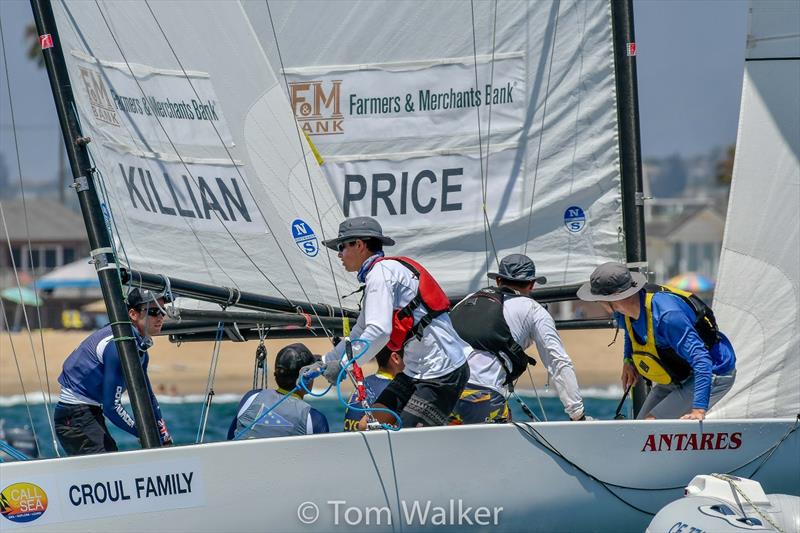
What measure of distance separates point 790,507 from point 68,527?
3.02m

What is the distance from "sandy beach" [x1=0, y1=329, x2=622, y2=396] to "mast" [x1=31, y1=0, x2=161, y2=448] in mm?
18743

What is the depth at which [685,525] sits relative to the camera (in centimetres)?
480

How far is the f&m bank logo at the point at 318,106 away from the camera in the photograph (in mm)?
A: 7465

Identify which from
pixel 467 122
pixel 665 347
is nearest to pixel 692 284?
pixel 467 122

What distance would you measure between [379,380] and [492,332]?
817mm

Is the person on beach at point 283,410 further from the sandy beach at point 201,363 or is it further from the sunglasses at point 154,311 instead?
the sandy beach at point 201,363

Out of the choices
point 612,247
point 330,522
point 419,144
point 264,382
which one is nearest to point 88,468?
point 330,522

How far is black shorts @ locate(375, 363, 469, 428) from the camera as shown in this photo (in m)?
5.29

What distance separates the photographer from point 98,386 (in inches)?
228

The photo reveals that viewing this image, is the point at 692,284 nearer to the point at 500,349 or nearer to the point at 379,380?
the point at 379,380

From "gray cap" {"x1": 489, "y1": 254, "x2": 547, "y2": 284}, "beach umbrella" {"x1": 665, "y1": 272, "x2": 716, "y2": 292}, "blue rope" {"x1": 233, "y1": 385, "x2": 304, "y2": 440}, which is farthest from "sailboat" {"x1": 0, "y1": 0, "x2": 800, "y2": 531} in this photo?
"beach umbrella" {"x1": 665, "y1": 272, "x2": 716, "y2": 292}

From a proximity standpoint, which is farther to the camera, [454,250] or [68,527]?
[454,250]

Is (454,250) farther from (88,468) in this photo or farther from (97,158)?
(88,468)

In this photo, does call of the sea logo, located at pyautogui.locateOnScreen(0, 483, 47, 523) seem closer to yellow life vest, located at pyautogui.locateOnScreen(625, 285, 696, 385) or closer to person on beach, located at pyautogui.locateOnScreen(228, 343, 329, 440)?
person on beach, located at pyautogui.locateOnScreen(228, 343, 329, 440)
